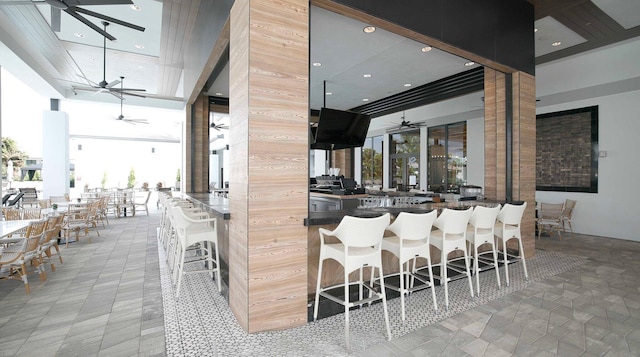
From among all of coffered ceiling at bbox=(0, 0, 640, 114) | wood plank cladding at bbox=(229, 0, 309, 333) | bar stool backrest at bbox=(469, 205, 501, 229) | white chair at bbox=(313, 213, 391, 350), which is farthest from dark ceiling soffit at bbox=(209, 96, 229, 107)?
bar stool backrest at bbox=(469, 205, 501, 229)

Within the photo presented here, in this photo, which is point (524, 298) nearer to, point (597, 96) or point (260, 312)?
point (260, 312)

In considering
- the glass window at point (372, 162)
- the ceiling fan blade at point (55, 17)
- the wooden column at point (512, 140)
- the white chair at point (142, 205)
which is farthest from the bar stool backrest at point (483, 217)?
the white chair at point (142, 205)

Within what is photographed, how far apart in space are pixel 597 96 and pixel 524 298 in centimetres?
626

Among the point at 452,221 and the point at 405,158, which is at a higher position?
the point at 405,158

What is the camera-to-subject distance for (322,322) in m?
2.78

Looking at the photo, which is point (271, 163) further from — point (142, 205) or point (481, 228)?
point (142, 205)

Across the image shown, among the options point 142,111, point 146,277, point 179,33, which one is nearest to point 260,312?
point 146,277

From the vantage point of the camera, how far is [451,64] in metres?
5.76

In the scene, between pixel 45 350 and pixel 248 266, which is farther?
pixel 248 266

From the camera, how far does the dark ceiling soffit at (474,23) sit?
3.34 meters

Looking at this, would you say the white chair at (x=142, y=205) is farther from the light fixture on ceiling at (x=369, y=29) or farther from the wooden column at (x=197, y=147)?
the light fixture on ceiling at (x=369, y=29)

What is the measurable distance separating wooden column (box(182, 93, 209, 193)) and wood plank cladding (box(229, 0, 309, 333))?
5.00 metres

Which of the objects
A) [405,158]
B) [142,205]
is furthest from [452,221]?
[142,205]

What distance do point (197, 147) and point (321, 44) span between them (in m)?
4.14
